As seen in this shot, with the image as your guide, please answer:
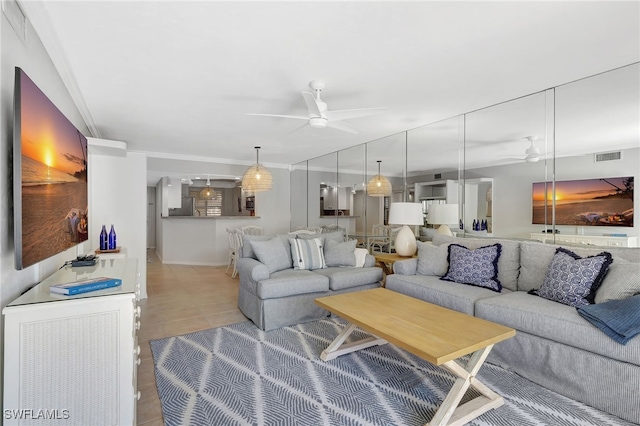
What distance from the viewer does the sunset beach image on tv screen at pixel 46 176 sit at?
Answer: 154 cm

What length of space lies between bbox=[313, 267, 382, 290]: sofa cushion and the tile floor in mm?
1071

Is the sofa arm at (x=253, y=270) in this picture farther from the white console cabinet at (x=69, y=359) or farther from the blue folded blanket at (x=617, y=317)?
the blue folded blanket at (x=617, y=317)

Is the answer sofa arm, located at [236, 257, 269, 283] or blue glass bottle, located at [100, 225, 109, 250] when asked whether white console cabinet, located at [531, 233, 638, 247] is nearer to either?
sofa arm, located at [236, 257, 269, 283]

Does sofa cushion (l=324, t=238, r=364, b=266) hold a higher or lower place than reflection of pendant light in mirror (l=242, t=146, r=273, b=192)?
lower

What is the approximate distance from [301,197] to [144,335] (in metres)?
4.87

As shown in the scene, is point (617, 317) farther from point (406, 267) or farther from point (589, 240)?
point (406, 267)

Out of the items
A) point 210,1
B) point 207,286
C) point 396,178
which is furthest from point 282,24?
point 207,286

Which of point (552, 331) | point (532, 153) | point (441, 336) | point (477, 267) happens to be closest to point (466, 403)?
point (441, 336)

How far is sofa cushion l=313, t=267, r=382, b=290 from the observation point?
3.62 metres

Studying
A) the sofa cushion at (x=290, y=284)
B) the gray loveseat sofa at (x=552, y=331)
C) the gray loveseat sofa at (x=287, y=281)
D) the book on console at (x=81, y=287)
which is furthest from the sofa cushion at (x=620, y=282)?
the book on console at (x=81, y=287)

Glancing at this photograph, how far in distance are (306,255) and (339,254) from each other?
0.46m

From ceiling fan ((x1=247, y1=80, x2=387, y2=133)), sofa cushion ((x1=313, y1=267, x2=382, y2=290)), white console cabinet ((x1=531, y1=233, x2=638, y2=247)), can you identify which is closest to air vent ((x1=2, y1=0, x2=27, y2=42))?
ceiling fan ((x1=247, y1=80, x2=387, y2=133))

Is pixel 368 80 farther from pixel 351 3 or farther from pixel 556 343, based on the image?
pixel 556 343

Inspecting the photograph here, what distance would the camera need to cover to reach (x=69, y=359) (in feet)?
4.80
